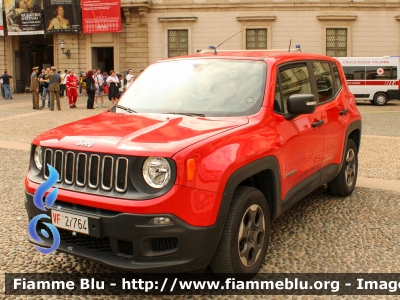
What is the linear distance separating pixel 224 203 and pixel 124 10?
95.9 feet

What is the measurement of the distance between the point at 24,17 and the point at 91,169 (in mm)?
31868

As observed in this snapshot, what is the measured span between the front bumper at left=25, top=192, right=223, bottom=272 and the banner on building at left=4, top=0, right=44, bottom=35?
31206mm

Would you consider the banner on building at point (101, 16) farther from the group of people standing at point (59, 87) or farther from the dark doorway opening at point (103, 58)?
the group of people standing at point (59, 87)

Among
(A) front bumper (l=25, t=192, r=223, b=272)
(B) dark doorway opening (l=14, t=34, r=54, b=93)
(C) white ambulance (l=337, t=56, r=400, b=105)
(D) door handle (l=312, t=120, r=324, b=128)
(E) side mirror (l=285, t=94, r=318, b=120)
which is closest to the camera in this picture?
(A) front bumper (l=25, t=192, r=223, b=272)

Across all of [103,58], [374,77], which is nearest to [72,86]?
[103,58]

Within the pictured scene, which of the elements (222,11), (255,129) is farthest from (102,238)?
(222,11)

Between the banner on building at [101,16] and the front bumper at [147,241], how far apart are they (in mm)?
28994

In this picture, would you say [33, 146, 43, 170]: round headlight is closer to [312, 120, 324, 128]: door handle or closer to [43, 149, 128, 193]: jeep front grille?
[43, 149, 128, 193]: jeep front grille

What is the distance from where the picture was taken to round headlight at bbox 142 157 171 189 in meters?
2.94

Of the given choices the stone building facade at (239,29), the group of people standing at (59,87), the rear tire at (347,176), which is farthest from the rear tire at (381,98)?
the rear tire at (347,176)

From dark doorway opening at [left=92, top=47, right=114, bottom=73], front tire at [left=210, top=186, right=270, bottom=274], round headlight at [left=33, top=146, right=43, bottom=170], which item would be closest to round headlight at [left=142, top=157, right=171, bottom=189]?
front tire at [left=210, top=186, right=270, bottom=274]

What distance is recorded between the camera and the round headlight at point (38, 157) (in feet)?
11.4

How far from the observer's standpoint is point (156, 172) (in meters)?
2.96

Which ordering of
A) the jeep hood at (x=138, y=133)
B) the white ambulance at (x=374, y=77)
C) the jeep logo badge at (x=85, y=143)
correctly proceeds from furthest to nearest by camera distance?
the white ambulance at (x=374, y=77) < the jeep logo badge at (x=85, y=143) < the jeep hood at (x=138, y=133)
